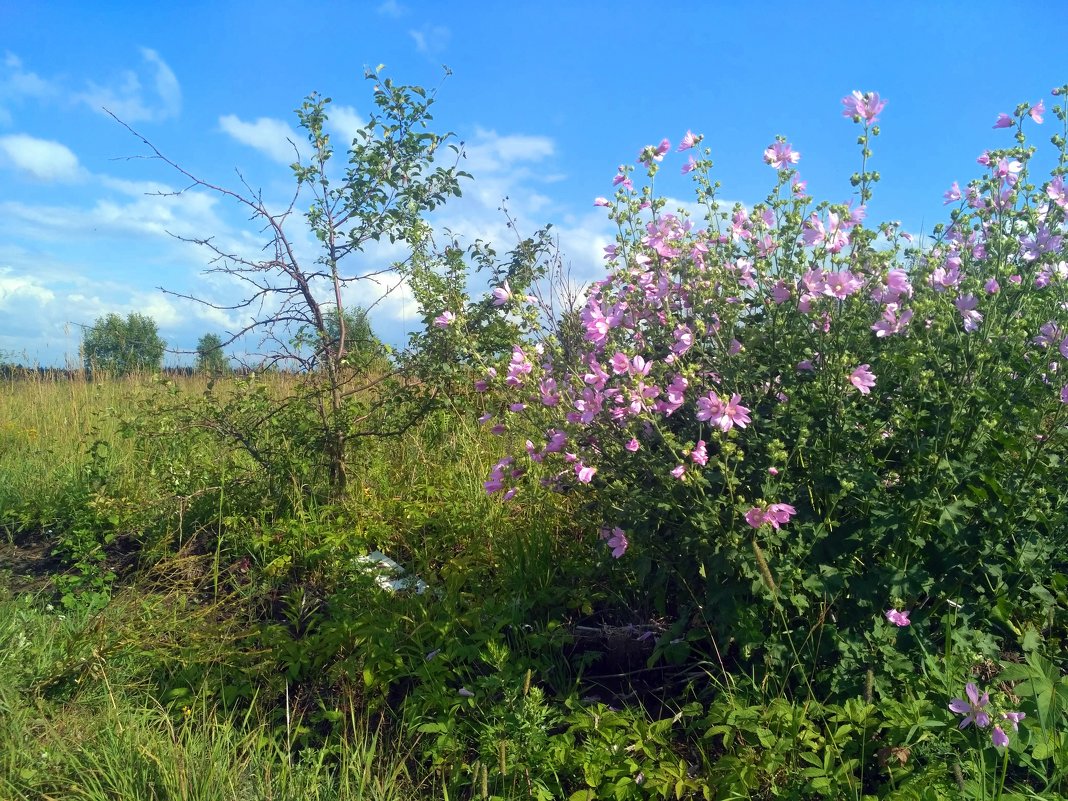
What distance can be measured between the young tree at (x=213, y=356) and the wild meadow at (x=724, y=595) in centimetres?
172

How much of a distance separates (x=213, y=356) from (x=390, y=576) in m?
2.75

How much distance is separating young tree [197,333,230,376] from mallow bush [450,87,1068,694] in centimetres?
265

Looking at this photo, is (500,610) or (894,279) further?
(500,610)

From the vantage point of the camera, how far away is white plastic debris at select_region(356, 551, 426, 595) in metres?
3.44

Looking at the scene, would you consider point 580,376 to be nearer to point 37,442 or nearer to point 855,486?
point 855,486

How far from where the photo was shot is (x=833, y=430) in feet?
7.83

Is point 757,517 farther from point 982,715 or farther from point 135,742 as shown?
point 135,742

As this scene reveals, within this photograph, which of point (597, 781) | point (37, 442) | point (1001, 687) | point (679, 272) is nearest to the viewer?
point (597, 781)

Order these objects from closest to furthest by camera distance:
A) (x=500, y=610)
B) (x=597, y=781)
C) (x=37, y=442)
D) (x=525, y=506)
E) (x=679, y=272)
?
(x=597, y=781) → (x=679, y=272) → (x=500, y=610) → (x=525, y=506) → (x=37, y=442)

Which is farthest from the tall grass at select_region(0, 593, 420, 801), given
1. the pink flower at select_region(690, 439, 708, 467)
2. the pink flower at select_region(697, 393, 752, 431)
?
the pink flower at select_region(697, 393, 752, 431)

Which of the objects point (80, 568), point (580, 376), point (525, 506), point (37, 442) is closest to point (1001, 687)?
point (580, 376)

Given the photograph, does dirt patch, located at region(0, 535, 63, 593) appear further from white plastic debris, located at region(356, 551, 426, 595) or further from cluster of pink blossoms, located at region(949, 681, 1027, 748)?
cluster of pink blossoms, located at region(949, 681, 1027, 748)

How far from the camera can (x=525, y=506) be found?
388 centimetres

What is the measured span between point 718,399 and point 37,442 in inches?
272
